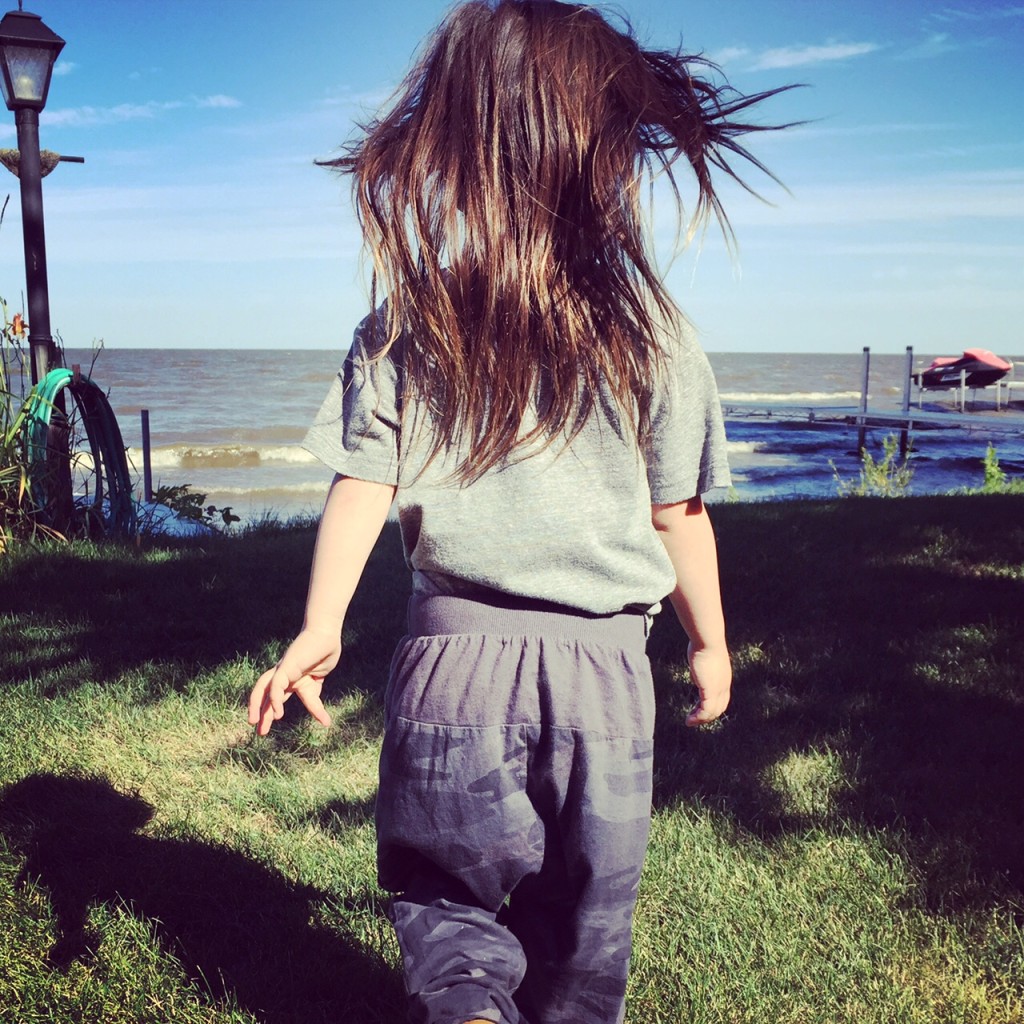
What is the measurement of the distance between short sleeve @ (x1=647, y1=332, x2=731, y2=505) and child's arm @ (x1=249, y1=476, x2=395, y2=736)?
0.43m

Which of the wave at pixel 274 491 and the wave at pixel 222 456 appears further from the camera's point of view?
the wave at pixel 222 456

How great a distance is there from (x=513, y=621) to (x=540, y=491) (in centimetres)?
20

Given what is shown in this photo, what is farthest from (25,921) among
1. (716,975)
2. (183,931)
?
(716,975)

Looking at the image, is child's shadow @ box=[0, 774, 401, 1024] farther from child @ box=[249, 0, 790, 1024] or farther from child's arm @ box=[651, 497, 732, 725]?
child's arm @ box=[651, 497, 732, 725]

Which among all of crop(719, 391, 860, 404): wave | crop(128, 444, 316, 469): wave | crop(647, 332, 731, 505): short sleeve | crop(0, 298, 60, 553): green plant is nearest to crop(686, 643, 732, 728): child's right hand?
crop(647, 332, 731, 505): short sleeve

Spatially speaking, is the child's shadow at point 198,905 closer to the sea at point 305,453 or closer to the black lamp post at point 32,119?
the black lamp post at point 32,119

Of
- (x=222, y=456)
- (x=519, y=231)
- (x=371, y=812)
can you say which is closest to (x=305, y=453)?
(x=222, y=456)

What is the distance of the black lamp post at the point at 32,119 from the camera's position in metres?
6.06

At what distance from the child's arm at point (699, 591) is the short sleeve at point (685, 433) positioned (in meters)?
0.05

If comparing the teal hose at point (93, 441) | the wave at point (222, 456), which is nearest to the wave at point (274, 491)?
the wave at point (222, 456)

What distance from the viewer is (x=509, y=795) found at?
1.46 metres

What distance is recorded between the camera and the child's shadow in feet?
6.63

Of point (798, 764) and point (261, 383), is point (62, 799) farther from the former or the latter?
point (261, 383)

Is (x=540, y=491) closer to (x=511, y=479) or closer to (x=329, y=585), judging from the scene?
(x=511, y=479)
